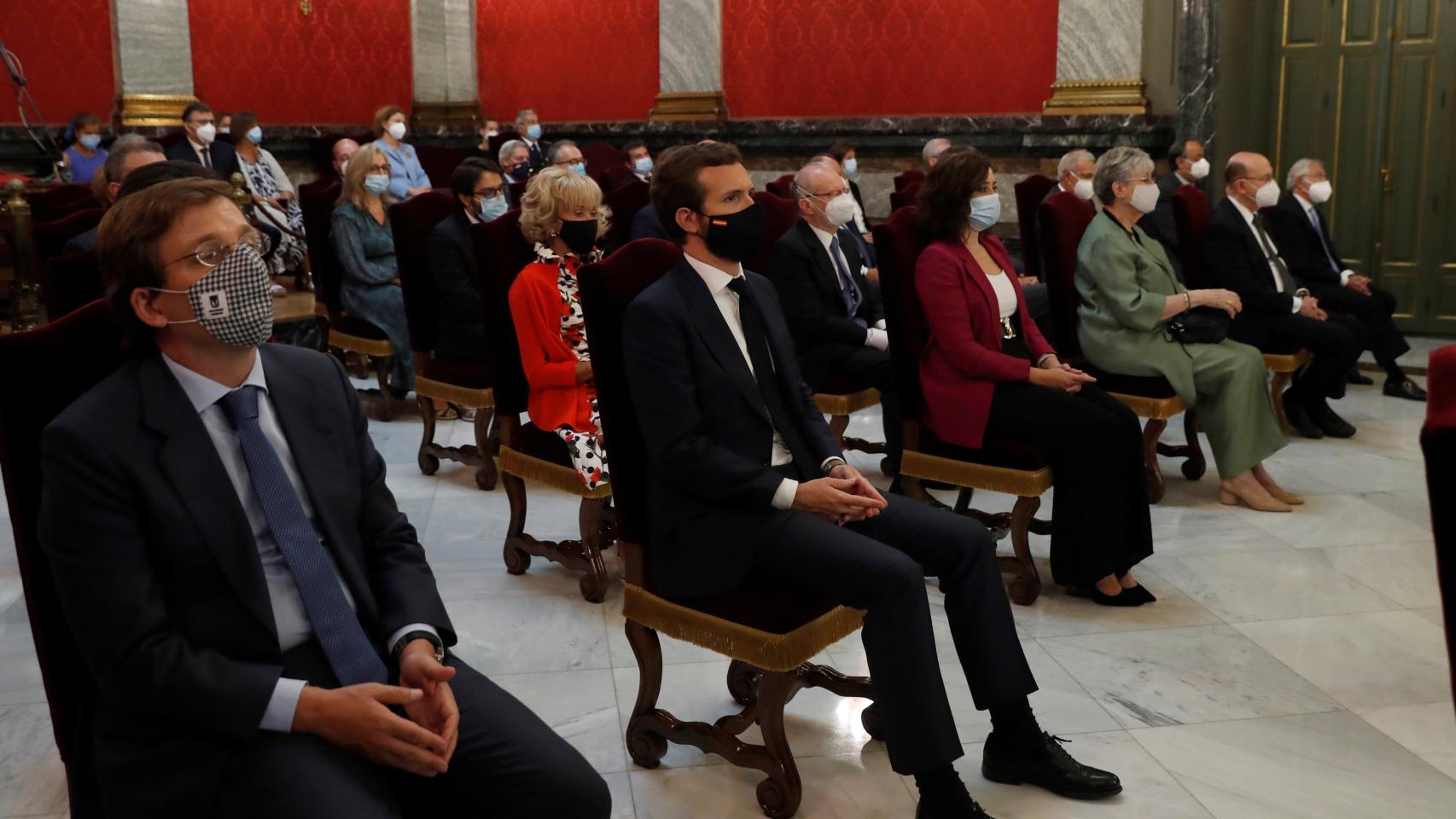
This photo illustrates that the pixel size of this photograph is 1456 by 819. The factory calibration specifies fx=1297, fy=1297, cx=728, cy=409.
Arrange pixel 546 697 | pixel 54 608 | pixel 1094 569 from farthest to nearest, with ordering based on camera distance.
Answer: pixel 1094 569, pixel 546 697, pixel 54 608

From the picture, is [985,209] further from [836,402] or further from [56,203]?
[56,203]

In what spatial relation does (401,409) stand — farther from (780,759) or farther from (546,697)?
(780,759)

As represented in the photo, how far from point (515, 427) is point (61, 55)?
27.1 ft

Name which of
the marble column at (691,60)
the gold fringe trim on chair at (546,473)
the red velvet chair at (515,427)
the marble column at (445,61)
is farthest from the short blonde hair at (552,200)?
the marble column at (445,61)

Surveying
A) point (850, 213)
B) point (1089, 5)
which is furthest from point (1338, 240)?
point (850, 213)

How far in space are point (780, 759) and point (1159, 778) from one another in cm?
82

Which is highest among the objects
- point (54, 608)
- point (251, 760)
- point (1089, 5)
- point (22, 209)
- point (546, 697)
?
point (1089, 5)

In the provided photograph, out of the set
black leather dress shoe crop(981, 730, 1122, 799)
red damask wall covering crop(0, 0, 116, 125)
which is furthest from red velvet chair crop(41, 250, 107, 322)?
red damask wall covering crop(0, 0, 116, 125)

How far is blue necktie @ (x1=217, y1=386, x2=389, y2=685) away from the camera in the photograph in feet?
5.98

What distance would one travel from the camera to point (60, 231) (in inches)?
154

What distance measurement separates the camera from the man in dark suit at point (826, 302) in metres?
4.57

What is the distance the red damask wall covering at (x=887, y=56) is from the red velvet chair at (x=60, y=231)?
7.18m

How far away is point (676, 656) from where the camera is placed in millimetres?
3395

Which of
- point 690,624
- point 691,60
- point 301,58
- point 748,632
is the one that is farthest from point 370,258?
point 301,58
